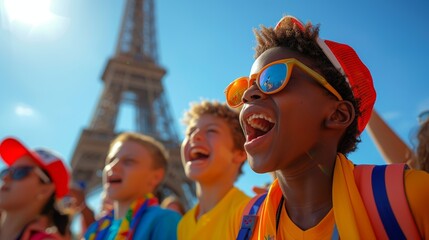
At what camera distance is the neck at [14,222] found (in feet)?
10.4

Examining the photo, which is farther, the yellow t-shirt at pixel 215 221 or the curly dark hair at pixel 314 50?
the yellow t-shirt at pixel 215 221

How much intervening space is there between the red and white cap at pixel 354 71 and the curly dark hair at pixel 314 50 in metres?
0.02

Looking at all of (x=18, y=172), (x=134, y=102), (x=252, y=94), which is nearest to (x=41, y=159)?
(x=18, y=172)

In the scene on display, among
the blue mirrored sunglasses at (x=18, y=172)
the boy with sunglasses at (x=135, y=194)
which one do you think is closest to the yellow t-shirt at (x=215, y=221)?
the boy with sunglasses at (x=135, y=194)

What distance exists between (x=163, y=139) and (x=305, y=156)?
2634 cm

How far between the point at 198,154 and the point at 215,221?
0.51m

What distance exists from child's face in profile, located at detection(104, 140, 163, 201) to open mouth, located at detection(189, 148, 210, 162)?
1.91 feet

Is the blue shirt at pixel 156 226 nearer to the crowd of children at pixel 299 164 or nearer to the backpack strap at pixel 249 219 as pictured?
the crowd of children at pixel 299 164

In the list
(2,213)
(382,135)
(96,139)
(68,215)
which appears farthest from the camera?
(96,139)

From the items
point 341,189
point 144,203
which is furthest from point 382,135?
point 144,203

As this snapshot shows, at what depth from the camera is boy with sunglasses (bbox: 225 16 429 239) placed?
1.39 m

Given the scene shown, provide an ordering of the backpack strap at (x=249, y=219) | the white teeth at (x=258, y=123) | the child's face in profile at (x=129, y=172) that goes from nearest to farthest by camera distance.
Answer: the white teeth at (x=258, y=123), the backpack strap at (x=249, y=219), the child's face in profile at (x=129, y=172)

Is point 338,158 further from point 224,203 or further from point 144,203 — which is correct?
point 144,203

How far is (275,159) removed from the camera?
1.47 meters
